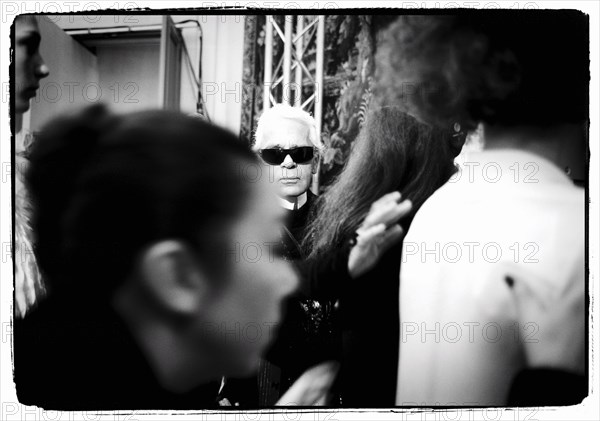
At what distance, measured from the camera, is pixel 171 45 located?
2266 mm

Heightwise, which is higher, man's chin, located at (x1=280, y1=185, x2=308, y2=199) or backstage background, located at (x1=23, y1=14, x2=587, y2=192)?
backstage background, located at (x1=23, y1=14, x2=587, y2=192)

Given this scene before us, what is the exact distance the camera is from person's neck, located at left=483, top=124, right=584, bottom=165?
2.29 metres

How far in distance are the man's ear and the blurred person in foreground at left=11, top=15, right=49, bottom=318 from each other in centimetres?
36

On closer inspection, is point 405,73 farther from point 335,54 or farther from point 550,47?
point 550,47

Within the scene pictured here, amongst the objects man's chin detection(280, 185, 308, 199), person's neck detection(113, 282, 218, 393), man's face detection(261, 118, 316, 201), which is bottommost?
person's neck detection(113, 282, 218, 393)

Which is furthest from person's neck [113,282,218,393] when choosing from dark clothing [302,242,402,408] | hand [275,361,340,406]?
dark clothing [302,242,402,408]

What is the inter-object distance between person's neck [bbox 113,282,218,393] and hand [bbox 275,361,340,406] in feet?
0.84

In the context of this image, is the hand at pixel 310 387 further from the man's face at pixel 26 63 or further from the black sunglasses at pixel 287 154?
the man's face at pixel 26 63

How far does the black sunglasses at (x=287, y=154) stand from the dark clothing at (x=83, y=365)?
714 mm

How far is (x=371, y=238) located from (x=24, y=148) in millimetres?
1180

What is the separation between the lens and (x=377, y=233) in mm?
2260

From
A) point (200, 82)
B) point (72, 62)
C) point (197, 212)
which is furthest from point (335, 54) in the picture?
point (72, 62)

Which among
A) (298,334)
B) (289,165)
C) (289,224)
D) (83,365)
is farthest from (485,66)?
(83,365)

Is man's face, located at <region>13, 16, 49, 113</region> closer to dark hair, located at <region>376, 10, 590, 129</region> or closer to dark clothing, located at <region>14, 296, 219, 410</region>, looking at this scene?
dark clothing, located at <region>14, 296, 219, 410</region>
